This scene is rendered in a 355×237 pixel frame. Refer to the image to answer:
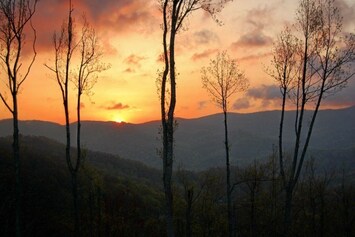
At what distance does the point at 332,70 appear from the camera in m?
21.4

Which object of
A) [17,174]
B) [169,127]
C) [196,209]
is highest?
[169,127]

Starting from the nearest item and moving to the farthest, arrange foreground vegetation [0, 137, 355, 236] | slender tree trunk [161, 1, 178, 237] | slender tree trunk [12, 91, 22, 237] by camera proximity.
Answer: slender tree trunk [161, 1, 178, 237], slender tree trunk [12, 91, 22, 237], foreground vegetation [0, 137, 355, 236]

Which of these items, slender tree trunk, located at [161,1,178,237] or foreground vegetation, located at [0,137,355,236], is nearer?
slender tree trunk, located at [161,1,178,237]

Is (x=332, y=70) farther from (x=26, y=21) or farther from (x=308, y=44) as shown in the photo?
(x=26, y=21)

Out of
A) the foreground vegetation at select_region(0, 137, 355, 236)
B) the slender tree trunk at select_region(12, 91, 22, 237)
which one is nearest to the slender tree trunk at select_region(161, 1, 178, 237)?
the foreground vegetation at select_region(0, 137, 355, 236)

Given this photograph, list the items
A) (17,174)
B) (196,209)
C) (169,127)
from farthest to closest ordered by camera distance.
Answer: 1. (196,209)
2. (17,174)
3. (169,127)

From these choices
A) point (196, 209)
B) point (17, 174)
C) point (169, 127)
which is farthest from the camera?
point (196, 209)

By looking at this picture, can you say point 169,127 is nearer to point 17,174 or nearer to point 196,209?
point 17,174

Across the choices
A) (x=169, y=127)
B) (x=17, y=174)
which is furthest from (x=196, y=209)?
(x=169, y=127)

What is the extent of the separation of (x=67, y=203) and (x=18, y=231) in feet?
155

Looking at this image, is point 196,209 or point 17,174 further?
point 196,209

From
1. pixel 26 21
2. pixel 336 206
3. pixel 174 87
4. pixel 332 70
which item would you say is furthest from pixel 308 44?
pixel 336 206

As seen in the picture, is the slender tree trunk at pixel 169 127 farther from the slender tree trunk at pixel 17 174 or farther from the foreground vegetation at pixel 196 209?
the slender tree trunk at pixel 17 174

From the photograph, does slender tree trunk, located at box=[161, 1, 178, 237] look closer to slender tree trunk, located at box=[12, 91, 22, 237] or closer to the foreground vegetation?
the foreground vegetation
